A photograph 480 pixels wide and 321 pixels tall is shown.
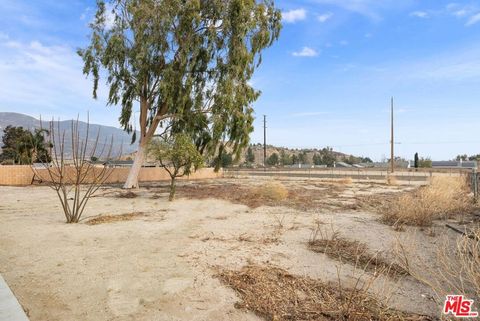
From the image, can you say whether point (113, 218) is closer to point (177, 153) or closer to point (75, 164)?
point (75, 164)

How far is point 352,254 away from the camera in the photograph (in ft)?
24.1

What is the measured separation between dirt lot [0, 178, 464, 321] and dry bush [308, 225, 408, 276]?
0.85ft

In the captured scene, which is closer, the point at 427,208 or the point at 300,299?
the point at 300,299

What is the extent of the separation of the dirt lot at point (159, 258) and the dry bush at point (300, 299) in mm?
228

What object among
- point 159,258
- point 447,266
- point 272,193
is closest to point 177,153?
point 272,193

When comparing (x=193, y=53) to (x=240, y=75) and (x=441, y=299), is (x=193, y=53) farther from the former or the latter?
(x=441, y=299)

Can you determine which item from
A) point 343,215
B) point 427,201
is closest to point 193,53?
point 343,215

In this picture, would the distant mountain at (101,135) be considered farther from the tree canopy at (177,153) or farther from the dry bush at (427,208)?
the dry bush at (427,208)

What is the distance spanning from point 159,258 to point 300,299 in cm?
315

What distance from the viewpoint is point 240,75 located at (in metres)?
22.1

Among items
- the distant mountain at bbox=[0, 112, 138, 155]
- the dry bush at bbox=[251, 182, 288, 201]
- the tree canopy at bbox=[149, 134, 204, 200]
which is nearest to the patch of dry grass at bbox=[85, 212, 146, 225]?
the distant mountain at bbox=[0, 112, 138, 155]

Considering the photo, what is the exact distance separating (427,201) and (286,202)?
6595mm

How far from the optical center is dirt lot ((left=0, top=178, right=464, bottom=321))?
15.5ft

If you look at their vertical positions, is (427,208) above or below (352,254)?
above
